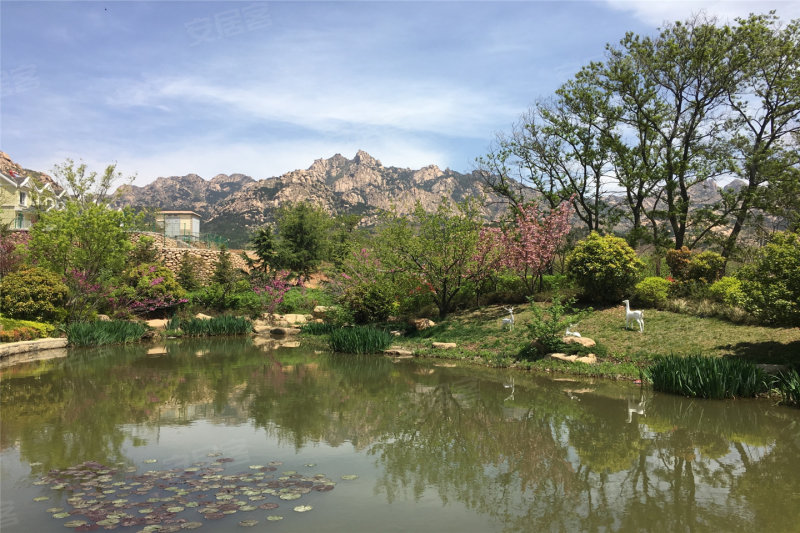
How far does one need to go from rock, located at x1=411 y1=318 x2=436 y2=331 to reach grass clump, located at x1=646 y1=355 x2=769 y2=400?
9342mm

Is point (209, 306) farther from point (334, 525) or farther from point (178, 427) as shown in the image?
point (334, 525)

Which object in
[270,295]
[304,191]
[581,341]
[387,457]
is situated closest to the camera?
[387,457]

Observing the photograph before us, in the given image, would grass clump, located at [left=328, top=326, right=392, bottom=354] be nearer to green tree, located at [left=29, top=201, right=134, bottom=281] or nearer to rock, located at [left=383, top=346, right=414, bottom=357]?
rock, located at [left=383, top=346, right=414, bottom=357]

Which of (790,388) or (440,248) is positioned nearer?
(790,388)

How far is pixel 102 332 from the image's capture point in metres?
16.5

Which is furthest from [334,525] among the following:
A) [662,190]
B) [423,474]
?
[662,190]

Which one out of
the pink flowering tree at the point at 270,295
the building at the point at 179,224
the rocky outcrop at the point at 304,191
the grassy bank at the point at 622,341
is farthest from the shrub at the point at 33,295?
the rocky outcrop at the point at 304,191

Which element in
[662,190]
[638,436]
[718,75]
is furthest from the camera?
[662,190]

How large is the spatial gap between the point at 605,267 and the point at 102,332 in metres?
17.0

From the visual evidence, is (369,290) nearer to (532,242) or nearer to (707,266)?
(532,242)

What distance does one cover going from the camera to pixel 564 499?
17.1ft

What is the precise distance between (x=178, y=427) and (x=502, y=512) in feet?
17.6

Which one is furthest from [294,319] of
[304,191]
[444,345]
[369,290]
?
[304,191]

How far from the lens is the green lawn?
11.5m
